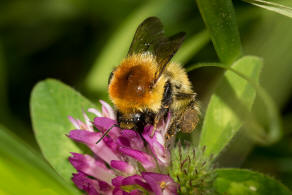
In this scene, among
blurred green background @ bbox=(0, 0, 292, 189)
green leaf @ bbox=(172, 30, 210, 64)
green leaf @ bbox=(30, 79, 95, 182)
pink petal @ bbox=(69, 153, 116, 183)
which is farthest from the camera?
green leaf @ bbox=(172, 30, 210, 64)

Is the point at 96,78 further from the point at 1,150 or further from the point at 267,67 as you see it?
the point at 1,150

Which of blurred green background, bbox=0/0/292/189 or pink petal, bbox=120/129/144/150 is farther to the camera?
blurred green background, bbox=0/0/292/189

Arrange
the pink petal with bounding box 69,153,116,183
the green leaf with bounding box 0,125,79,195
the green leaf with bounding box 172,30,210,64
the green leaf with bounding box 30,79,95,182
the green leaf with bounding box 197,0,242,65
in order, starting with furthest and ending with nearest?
the green leaf with bounding box 172,30,210,64 < the green leaf with bounding box 30,79,95,182 < the green leaf with bounding box 197,0,242,65 < the pink petal with bounding box 69,153,116,183 < the green leaf with bounding box 0,125,79,195

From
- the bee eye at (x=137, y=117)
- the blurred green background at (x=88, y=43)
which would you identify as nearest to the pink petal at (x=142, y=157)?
the bee eye at (x=137, y=117)

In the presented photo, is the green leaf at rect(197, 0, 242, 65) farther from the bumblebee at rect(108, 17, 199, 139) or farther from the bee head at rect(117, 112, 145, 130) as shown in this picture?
the bee head at rect(117, 112, 145, 130)

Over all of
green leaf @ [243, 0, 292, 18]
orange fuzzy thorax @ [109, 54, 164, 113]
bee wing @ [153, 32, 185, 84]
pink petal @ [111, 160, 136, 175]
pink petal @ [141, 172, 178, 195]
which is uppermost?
green leaf @ [243, 0, 292, 18]

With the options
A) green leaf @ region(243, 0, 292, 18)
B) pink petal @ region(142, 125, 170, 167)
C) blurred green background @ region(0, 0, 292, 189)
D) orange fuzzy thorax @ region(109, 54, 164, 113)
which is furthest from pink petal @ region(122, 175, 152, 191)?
blurred green background @ region(0, 0, 292, 189)

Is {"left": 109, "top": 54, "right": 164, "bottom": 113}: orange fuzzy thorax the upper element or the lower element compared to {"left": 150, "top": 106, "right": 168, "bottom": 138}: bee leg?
upper

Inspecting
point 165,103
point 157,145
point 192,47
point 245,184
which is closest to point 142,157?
point 157,145

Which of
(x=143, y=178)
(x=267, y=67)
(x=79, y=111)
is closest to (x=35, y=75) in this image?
(x=79, y=111)
